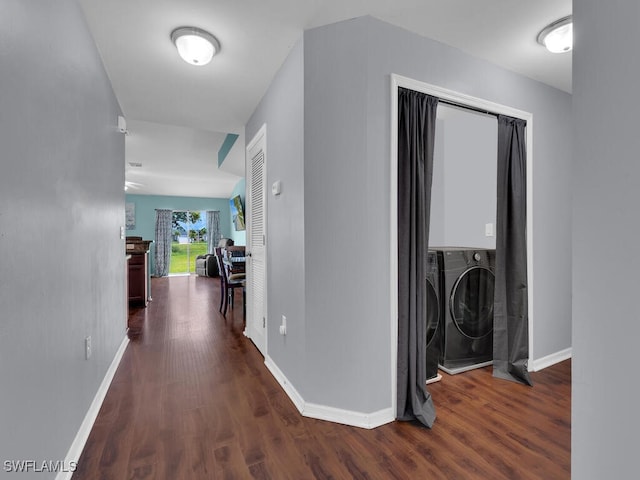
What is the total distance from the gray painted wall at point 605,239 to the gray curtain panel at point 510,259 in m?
1.79

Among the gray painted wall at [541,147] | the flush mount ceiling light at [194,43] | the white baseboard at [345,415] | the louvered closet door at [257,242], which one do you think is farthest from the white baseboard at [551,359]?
the flush mount ceiling light at [194,43]

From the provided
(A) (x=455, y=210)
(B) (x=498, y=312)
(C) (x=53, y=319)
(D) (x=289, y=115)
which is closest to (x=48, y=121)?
(C) (x=53, y=319)

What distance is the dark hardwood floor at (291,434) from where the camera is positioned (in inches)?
57.8

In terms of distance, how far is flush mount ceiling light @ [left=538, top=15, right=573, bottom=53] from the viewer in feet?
6.18

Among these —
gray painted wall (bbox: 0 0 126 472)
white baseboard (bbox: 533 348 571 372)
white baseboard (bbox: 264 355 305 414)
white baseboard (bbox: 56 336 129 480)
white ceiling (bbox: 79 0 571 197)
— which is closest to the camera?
gray painted wall (bbox: 0 0 126 472)

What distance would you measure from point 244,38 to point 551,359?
3424mm

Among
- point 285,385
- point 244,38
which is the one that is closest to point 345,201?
point 244,38

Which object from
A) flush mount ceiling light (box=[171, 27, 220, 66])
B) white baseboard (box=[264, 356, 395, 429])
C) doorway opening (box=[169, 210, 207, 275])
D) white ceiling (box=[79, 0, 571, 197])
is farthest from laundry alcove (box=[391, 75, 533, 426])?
doorway opening (box=[169, 210, 207, 275])

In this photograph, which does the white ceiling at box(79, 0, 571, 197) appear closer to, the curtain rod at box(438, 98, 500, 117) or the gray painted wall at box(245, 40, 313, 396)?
the gray painted wall at box(245, 40, 313, 396)

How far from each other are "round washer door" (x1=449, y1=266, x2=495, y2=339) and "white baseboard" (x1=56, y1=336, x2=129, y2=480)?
2.41 metres

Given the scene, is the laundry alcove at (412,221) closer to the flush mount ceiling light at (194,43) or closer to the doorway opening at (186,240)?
the flush mount ceiling light at (194,43)

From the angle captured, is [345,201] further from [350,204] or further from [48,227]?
[48,227]

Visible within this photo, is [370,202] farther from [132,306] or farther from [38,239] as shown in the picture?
[132,306]

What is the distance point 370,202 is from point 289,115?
2.90 ft
